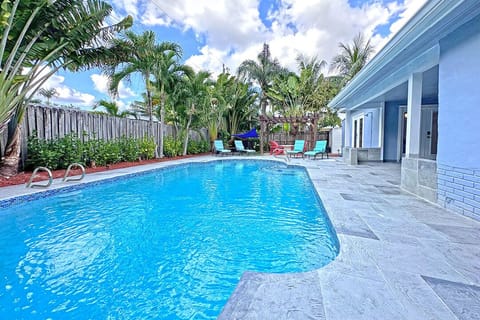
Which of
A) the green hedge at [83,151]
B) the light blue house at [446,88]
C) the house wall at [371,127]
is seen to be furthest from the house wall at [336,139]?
the green hedge at [83,151]

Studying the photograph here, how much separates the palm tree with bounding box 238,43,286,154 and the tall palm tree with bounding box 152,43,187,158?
30.1 ft

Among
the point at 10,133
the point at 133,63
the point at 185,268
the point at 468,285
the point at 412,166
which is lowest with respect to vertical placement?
the point at 185,268

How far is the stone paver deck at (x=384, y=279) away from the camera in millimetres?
1597

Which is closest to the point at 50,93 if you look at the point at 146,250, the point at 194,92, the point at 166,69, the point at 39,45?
the point at 194,92

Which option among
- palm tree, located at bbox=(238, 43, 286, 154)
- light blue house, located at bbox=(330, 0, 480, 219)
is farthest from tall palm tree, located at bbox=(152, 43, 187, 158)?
palm tree, located at bbox=(238, 43, 286, 154)

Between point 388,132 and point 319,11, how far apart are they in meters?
7.87

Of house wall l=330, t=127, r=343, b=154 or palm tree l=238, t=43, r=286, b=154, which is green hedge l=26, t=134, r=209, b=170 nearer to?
palm tree l=238, t=43, r=286, b=154

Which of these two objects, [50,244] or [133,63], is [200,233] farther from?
[133,63]

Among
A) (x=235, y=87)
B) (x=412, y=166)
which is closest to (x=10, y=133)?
(x=412, y=166)

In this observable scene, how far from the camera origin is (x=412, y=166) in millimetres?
4859

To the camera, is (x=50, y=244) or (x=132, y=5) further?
(x=132, y=5)

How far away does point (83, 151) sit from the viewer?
8203 millimetres

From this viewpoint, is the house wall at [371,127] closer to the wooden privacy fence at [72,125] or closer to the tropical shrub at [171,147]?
the tropical shrub at [171,147]

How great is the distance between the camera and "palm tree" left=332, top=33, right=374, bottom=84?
721 inches
